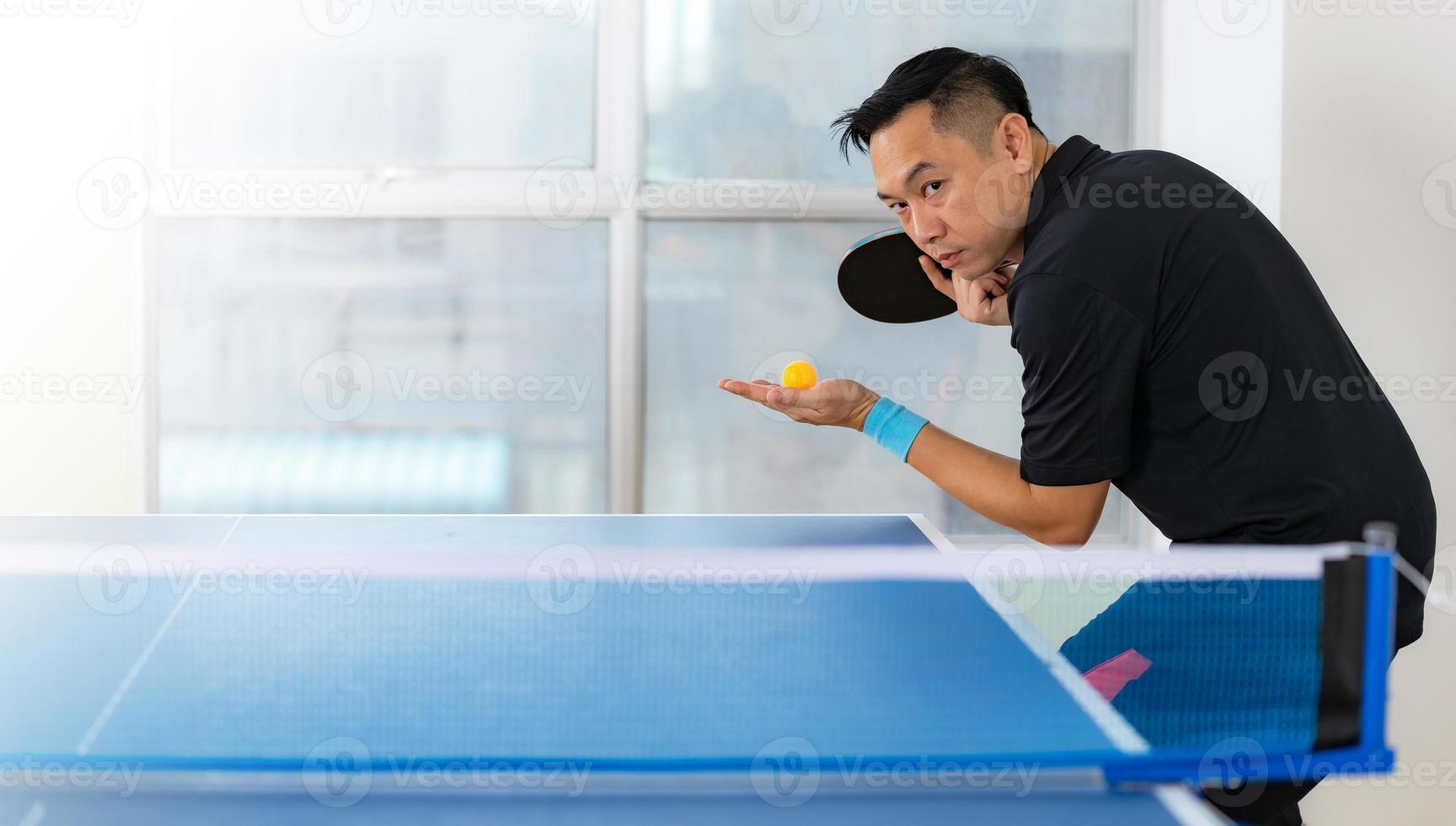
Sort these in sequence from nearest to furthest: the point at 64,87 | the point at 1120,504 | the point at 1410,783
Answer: the point at 1410,783 < the point at 64,87 < the point at 1120,504

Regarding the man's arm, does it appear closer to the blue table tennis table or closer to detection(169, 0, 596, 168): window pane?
the blue table tennis table

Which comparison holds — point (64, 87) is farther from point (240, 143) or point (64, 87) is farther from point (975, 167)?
point (975, 167)

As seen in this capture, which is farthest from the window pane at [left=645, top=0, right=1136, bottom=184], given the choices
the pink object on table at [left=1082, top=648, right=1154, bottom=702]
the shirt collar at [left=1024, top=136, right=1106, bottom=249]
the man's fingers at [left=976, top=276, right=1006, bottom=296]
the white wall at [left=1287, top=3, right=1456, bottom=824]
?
the pink object on table at [left=1082, top=648, right=1154, bottom=702]

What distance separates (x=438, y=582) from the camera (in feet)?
5.07

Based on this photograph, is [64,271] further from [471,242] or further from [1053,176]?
[1053,176]

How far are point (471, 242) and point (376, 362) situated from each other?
391 mm

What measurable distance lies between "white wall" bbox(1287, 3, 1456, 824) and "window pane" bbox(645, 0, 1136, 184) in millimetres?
853

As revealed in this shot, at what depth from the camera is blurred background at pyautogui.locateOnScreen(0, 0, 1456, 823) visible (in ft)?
9.52

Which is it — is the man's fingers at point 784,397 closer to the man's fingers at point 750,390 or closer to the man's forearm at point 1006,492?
the man's fingers at point 750,390

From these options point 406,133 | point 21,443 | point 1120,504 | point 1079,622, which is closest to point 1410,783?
point 1079,622

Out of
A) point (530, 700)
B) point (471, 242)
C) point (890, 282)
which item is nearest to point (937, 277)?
point (890, 282)

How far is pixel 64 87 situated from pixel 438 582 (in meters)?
2.06

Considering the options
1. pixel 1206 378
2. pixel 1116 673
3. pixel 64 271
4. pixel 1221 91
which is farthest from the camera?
pixel 64 271

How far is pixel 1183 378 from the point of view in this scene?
1445 millimetres
